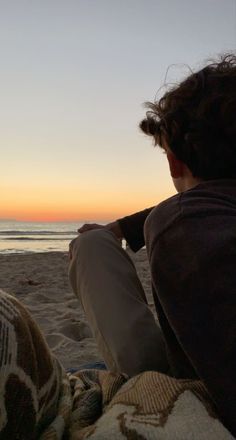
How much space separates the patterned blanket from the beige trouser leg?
302mm

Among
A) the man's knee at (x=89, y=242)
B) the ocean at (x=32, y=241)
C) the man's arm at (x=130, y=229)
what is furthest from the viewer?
the ocean at (x=32, y=241)

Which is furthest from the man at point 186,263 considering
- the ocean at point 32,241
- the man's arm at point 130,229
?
the ocean at point 32,241

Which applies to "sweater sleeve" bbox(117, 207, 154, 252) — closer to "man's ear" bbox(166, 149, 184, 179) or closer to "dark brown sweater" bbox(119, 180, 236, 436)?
"man's ear" bbox(166, 149, 184, 179)

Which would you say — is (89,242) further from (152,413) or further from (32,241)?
(32,241)

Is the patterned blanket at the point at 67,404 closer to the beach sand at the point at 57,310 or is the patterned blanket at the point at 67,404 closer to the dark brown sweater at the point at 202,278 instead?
the dark brown sweater at the point at 202,278

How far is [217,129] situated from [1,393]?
0.84 m

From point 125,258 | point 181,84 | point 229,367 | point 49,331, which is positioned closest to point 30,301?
point 49,331

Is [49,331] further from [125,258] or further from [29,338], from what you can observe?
[29,338]

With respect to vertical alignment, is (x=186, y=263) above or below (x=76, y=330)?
above

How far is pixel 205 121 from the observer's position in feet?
4.42

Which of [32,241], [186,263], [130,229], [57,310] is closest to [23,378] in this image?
[186,263]

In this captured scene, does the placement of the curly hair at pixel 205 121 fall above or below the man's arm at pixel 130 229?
above

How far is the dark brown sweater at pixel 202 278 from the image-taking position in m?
1.01

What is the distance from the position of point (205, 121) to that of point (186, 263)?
459mm
